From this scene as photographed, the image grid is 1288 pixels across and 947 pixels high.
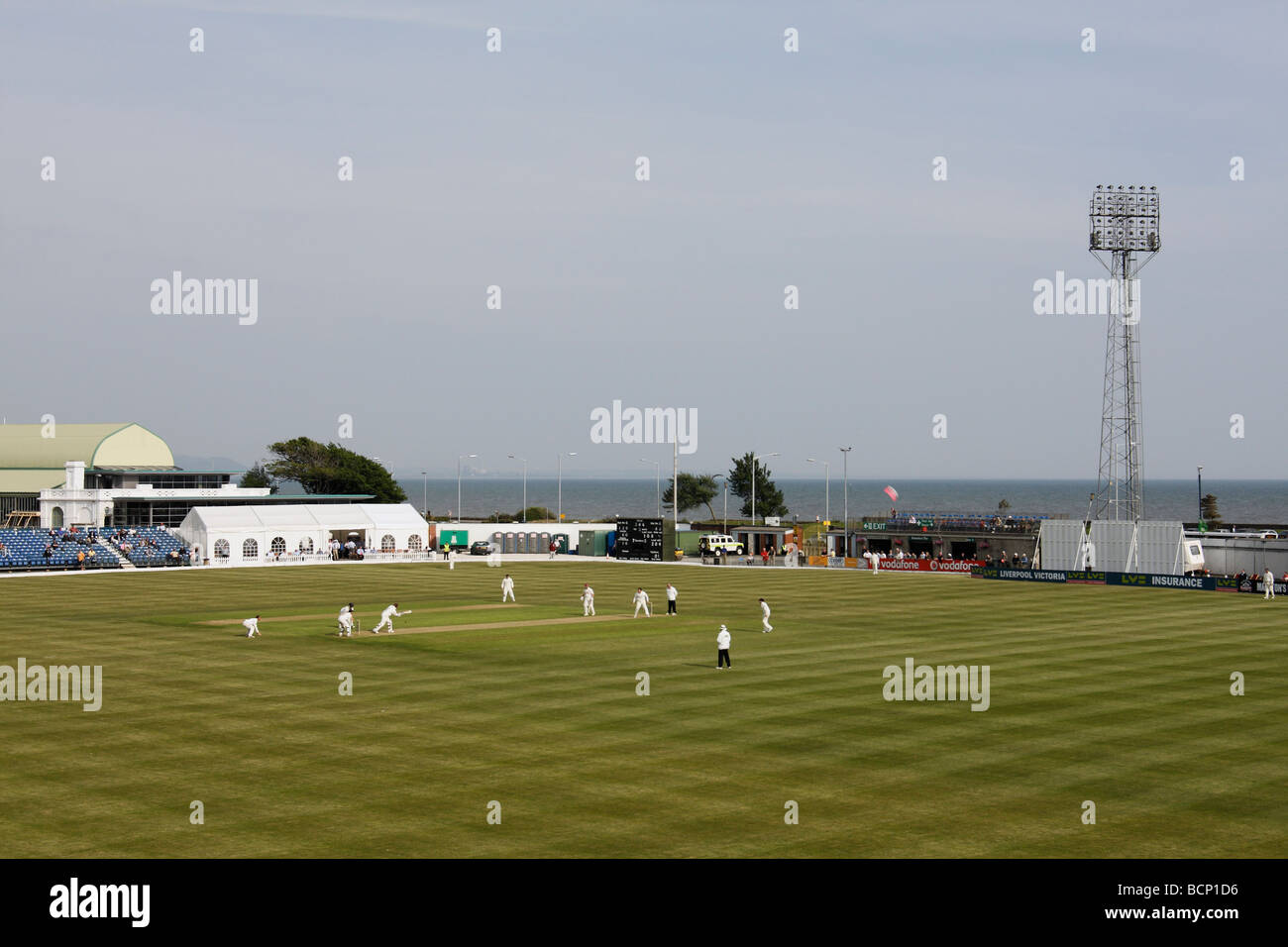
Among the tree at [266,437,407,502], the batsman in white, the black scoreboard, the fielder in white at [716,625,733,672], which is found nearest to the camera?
the fielder in white at [716,625,733,672]

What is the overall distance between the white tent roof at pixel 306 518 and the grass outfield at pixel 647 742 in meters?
48.2

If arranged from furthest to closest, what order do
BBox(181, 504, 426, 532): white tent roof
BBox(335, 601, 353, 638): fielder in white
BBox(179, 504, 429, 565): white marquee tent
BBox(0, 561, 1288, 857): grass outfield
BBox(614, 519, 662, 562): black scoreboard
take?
BBox(614, 519, 662, 562): black scoreboard, BBox(181, 504, 426, 532): white tent roof, BBox(179, 504, 429, 565): white marquee tent, BBox(335, 601, 353, 638): fielder in white, BBox(0, 561, 1288, 857): grass outfield

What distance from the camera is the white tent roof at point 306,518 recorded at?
100 meters

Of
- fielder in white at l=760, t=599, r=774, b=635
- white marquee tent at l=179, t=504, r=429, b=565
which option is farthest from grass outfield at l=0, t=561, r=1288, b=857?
white marquee tent at l=179, t=504, r=429, b=565

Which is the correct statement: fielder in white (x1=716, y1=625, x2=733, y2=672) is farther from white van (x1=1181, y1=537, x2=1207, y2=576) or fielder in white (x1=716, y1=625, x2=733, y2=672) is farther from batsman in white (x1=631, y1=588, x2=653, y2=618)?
white van (x1=1181, y1=537, x2=1207, y2=576)

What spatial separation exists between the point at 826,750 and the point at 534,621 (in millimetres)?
28172

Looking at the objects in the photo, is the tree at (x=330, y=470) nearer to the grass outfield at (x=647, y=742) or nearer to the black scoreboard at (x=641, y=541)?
the black scoreboard at (x=641, y=541)

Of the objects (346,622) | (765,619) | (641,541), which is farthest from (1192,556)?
(346,622)

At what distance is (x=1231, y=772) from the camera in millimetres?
24281

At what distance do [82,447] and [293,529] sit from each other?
31.3 meters

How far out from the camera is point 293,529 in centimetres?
10362

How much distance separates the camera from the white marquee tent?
9931cm
